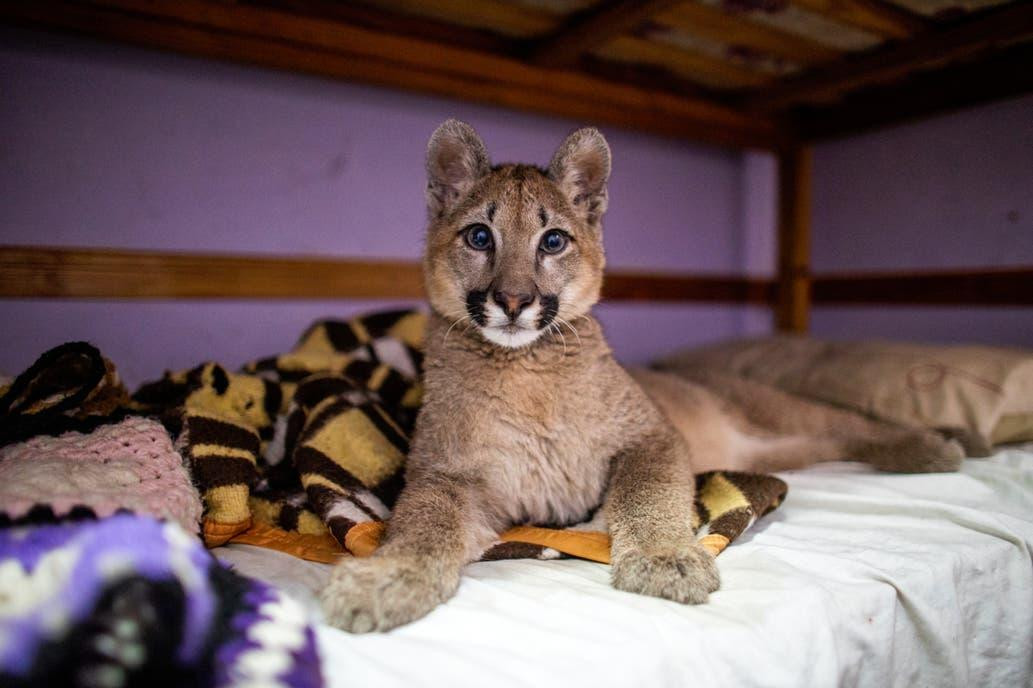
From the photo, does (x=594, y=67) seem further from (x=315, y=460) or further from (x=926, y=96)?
(x=315, y=460)

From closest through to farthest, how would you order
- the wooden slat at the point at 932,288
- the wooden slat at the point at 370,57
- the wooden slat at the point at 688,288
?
the wooden slat at the point at 370,57
the wooden slat at the point at 932,288
the wooden slat at the point at 688,288

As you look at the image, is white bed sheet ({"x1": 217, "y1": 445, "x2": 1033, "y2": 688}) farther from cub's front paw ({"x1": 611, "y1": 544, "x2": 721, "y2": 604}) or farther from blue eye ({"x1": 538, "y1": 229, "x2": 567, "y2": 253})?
blue eye ({"x1": 538, "y1": 229, "x2": 567, "y2": 253})

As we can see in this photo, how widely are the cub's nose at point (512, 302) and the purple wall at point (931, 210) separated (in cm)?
233

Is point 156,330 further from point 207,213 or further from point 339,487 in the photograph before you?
point 339,487

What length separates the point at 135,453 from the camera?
158cm

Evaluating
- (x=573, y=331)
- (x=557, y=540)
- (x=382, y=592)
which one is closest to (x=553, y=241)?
(x=573, y=331)

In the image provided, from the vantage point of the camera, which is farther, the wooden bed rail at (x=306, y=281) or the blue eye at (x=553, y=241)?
the wooden bed rail at (x=306, y=281)

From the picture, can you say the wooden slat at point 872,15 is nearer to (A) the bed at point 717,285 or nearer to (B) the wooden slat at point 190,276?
(A) the bed at point 717,285

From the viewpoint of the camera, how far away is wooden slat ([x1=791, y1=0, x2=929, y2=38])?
8.23 ft

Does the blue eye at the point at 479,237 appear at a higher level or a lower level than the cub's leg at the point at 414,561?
higher

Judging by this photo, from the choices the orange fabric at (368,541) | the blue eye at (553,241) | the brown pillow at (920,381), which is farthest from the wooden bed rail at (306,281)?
the orange fabric at (368,541)

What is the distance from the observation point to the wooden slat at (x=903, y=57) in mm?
2535

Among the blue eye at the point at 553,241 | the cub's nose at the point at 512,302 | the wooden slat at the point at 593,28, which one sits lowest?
the cub's nose at the point at 512,302

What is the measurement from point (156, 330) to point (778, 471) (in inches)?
98.6
